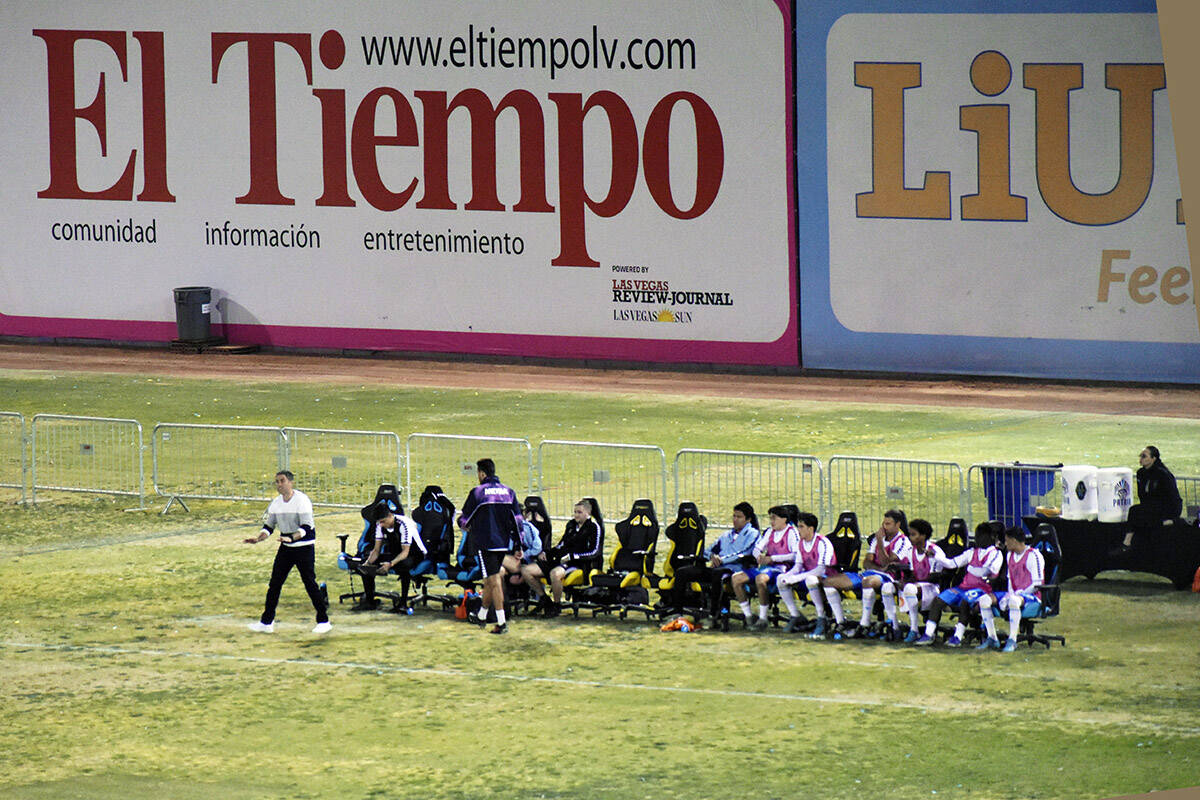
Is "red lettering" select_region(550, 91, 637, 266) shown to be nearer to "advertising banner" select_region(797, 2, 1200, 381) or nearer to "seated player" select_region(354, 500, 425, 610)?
"advertising banner" select_region(797, 2, 1200, 381)

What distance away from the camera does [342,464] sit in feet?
71.3

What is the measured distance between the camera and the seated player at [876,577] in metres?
16.3

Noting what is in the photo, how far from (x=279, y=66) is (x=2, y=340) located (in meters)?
8.59

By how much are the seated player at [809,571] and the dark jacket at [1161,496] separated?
3249 mm

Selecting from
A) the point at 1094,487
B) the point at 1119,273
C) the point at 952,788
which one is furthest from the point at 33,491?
the point at 1119,273

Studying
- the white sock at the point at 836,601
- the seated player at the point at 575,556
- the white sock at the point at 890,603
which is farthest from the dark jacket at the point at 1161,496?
the seated player at the point at 575,556

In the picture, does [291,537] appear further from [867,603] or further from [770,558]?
[867,603]

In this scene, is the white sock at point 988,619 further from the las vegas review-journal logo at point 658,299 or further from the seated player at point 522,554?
the las vegas review-journal logo at point 658,299

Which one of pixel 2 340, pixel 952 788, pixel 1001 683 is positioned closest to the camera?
pixel 952 788

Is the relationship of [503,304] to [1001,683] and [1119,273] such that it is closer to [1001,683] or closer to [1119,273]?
[1119,273]

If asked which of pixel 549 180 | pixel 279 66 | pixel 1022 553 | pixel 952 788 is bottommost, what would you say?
pixel 952 788

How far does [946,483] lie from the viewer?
73.6ft

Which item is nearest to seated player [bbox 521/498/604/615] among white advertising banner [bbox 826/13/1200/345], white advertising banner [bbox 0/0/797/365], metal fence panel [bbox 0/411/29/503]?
metal fence panel [bbox 0/411/29/503]

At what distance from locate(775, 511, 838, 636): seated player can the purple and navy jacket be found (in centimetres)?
237
